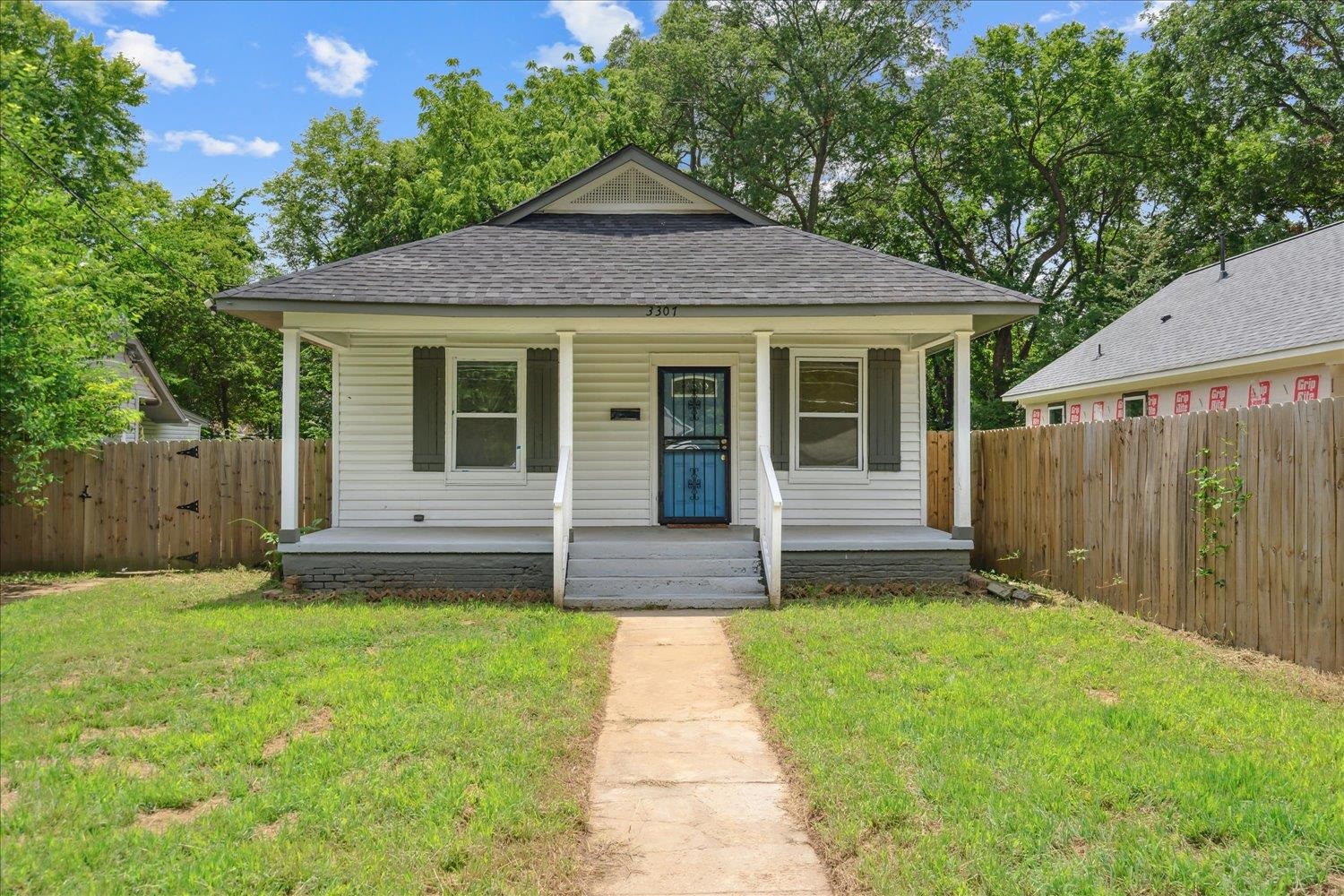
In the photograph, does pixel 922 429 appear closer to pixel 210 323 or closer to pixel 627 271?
pixel 627 271

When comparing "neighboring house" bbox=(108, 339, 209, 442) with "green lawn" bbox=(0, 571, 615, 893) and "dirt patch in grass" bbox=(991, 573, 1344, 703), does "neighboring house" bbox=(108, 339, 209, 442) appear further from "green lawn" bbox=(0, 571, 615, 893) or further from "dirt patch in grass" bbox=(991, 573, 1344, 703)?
"dirt patch in grass" bbox=(991, 573, 1344, 703)

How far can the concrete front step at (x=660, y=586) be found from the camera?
8.41 metres

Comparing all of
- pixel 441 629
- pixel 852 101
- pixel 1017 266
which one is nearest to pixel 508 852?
pixel 441 629

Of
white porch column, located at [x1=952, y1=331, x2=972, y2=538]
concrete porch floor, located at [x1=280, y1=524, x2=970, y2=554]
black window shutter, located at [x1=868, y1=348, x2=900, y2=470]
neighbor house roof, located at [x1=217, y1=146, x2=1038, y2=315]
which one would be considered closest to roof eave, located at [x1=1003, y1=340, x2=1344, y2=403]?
neighbor house roof, located at [x1=217, y1=146, x2=1038, y2=315]

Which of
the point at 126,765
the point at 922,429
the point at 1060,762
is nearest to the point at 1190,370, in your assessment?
the point at 922,429

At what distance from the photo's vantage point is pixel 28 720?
5.82 feet

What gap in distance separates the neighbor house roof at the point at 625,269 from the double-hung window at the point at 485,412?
1263mm

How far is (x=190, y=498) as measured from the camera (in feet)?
34.1

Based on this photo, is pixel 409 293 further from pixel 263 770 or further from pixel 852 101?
pixel 852 101

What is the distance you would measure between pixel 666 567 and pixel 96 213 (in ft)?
26.5

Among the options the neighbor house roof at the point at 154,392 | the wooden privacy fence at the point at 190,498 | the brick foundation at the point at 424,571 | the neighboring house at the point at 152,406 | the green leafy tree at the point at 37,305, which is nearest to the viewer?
the green leafy tree at the point at 37,305

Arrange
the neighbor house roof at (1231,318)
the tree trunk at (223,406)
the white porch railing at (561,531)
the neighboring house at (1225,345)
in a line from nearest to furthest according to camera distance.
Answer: the white porch railing at (561,531), the neighboring house at (1225,345), the neighbor house roof at (1231,318), the tree trunk at (223,406)

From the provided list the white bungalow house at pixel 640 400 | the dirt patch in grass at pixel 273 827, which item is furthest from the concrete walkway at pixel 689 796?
the white bungalow house at pixel 640 400

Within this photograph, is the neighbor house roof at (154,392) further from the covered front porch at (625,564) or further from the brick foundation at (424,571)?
the covered front porch at (625,564)
